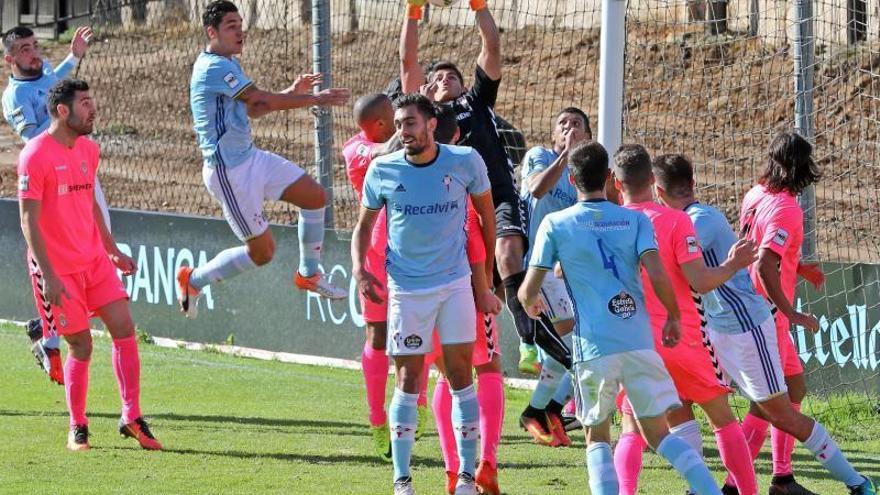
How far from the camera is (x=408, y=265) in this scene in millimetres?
7566

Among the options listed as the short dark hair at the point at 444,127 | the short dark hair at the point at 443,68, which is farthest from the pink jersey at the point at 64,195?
the short dark hair at the point at 444,127

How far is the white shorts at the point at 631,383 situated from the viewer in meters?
6.61

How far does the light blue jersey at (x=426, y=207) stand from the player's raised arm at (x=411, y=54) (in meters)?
1.46

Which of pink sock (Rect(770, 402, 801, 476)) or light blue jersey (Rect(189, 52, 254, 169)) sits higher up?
light blue jersey (Rect(189, 52, 254, 169))

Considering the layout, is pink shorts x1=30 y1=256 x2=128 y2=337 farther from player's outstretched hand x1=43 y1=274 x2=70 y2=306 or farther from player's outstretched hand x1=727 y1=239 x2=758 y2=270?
player's outstretched hand x1=727 y1=239 x2=758 y2=270

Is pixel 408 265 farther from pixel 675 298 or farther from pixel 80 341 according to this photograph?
pixel 80 341

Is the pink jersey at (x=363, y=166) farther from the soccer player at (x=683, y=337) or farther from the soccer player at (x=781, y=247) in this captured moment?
the soccer player at (x=781, y=247)

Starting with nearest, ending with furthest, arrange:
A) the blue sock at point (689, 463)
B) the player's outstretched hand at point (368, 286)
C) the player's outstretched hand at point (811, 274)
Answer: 1. the blue sock at point (689, 463)
2. the player's outstretched hand at point (368, 286)
3. the player's outstretched hand at point (811, 274)

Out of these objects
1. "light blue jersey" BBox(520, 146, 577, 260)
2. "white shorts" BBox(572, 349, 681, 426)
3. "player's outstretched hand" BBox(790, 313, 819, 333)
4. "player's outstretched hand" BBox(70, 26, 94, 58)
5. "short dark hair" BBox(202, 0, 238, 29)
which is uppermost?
"player's outstretched hand" BBox(70, 26, 94, 58)

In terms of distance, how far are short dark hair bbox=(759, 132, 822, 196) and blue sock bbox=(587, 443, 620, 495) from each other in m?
1.79

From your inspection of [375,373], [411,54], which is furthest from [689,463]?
[411,54]

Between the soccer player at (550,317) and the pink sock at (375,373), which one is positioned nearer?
the pink sock at (375,373)

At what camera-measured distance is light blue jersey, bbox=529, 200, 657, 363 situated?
6.62m

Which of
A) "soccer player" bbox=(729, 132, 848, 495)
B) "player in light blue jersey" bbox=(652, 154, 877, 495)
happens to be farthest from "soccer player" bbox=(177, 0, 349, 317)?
"player in light blue jersey" bbox=(652, 154, 877, 495)
